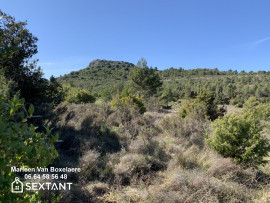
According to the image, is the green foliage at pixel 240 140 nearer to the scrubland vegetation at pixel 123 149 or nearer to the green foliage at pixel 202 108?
the scrubland vegetation at pixel 123 149

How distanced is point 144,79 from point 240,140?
15.9 metres

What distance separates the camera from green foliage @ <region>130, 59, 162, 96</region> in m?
19.7

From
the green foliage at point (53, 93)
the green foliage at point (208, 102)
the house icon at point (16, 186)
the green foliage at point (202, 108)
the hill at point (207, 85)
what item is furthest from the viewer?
the hill at point (207, 85)

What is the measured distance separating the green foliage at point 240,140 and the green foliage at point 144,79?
15.6 meters

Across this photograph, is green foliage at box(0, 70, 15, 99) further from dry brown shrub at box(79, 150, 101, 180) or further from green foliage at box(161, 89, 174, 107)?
green foliage at box(161, 89, 174, 107)

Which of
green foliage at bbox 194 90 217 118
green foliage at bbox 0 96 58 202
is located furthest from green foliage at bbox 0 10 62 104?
green foliage at bbox 194 90 217 118

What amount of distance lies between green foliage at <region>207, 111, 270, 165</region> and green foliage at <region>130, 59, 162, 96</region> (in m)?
15.6

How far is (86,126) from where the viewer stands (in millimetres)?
6707

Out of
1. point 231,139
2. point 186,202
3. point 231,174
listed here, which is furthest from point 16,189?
point 231,139

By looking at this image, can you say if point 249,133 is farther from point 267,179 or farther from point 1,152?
point 1,152

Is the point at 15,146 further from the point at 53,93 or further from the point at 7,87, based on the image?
the point at 53,93

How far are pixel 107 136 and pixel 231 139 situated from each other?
13.6ft

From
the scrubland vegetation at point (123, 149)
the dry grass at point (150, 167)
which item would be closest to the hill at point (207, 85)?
the scrubland vegetation at point (123, 149)

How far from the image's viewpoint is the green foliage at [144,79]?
1973cm
